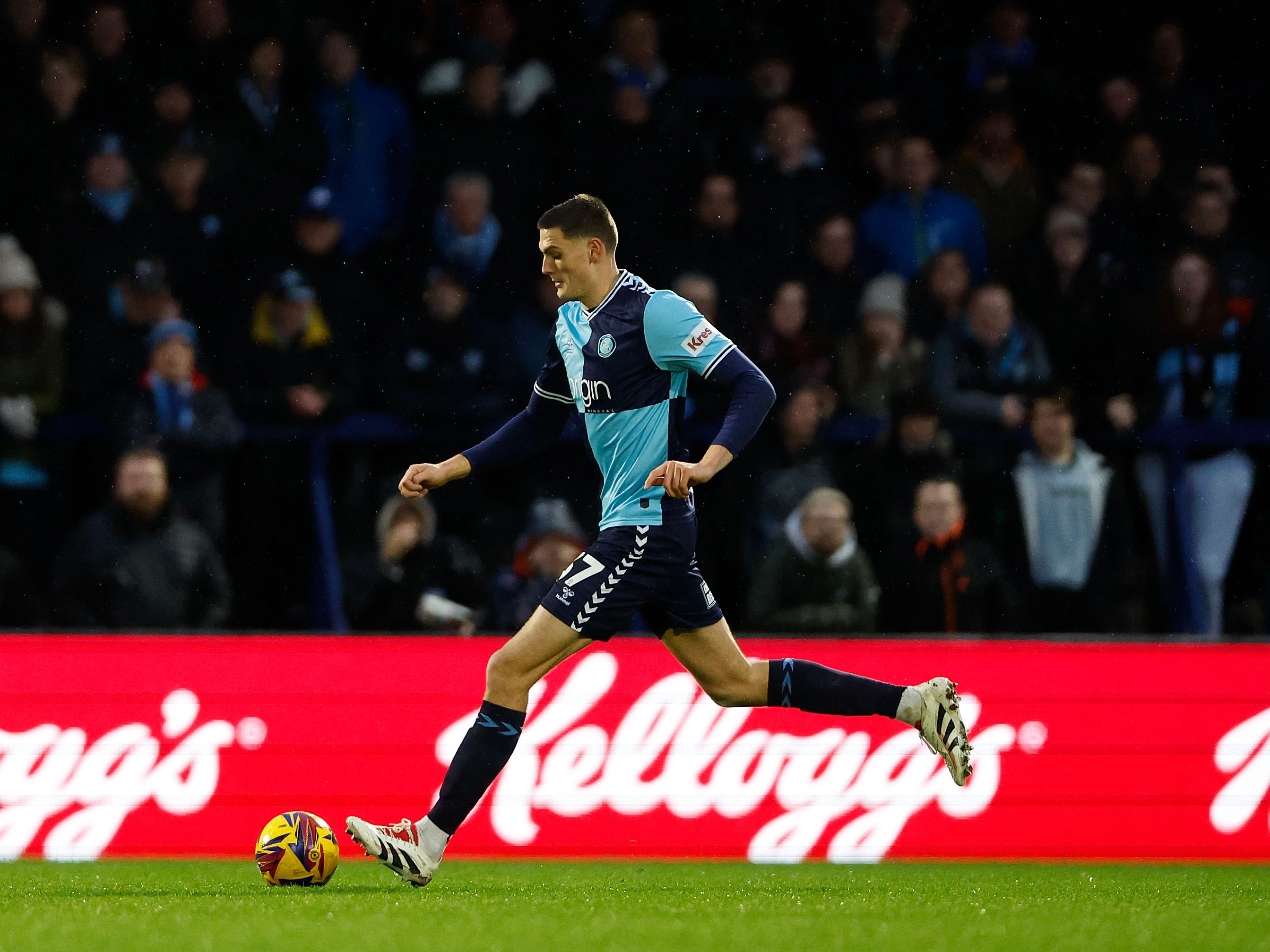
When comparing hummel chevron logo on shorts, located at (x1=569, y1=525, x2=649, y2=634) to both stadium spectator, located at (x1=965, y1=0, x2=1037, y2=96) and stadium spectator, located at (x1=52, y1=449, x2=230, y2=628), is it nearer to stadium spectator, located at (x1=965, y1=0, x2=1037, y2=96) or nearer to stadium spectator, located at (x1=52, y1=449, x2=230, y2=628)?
stadium spectator, located at (x1=52, y1=449, x2=230, y2=628)

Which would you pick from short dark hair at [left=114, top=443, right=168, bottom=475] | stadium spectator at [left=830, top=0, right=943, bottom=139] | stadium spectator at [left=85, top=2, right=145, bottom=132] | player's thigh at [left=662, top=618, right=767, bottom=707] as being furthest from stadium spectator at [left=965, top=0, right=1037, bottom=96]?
player's thigh at [left=662, top=618, right=767, bottom=707]

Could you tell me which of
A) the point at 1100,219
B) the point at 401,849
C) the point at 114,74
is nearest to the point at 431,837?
the point at 401,849

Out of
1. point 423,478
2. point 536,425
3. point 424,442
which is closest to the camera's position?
point 423,478

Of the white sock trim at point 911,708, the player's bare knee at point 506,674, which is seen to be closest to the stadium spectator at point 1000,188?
the white sock trim at point 911,708

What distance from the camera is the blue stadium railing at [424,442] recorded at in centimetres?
828

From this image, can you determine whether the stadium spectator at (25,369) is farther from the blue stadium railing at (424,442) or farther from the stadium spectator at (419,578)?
the stadium spectator at (419,578)

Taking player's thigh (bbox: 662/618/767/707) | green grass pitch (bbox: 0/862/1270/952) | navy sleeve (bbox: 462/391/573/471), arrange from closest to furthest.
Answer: green grass pitch (bbox: 0/862/1270/952), player's thigh (bbox: 662/618/767/707), navy sleeve (bbox: 462/391/573/471)

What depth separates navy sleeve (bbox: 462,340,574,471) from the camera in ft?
17.3

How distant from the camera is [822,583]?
7.62 metres

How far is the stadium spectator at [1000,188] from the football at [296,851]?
562cm

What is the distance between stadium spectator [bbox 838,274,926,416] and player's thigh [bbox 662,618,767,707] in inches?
141

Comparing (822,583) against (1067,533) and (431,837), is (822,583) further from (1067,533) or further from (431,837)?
(431,837)

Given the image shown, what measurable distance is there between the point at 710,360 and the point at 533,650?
0.96 metres

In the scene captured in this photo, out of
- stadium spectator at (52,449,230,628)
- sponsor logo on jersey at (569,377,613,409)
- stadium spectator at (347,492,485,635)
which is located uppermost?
sponsor logo on jersey at (569,377,613,409)
